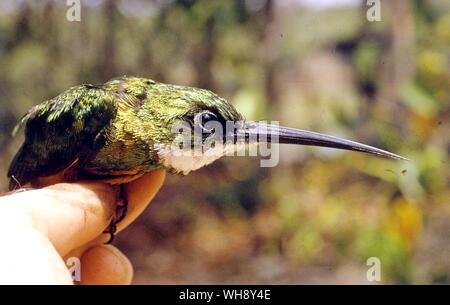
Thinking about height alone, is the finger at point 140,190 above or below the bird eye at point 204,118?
below

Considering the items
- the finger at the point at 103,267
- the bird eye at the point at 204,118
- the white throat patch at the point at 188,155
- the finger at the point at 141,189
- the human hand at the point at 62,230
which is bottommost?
the finger at the point at 103,267

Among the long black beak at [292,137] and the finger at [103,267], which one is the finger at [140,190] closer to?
the finger at [103,267]

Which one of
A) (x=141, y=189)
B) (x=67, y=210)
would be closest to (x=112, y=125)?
(x=141, y=189)

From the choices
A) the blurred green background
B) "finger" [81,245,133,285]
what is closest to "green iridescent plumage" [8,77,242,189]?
"finger" [81,245,133,285]

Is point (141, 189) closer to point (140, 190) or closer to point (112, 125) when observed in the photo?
point (140, 190)

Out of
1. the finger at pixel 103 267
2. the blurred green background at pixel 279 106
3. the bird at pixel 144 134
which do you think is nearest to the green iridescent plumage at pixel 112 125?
the bird at pixel 144 134
